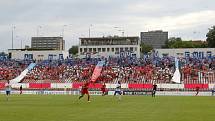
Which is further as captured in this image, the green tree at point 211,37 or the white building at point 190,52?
the green tree at point 211,37

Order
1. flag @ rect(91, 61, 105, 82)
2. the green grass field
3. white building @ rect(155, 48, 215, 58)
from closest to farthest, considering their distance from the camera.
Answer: the green grass field
flag @ rect(91, 61, 105, 82)
white building @ rect(155, 48, 215, 58)

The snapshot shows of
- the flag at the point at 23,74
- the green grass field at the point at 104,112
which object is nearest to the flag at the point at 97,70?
the flag at the point at 23,74

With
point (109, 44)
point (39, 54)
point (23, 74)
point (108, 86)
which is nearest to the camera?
point (108, 86)

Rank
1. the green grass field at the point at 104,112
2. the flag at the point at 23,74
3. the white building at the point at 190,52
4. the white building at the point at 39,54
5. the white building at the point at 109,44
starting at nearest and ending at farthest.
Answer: the green grass field at the point at 104,112, the flag at the point at 23,74, the white building at the point at 190,52, the white building at the point at 39,54, the white building at the point at 109,44

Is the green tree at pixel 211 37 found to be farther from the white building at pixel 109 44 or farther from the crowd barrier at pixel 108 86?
the crowd barrier at pixel 108 86

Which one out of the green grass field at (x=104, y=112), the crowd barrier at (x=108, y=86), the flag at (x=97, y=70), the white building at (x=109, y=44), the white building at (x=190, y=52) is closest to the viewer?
the green grass field at (x=104, y=112)

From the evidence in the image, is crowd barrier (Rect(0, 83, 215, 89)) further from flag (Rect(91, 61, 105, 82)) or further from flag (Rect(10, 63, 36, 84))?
flag (Rect(91, 61, 105, 82))

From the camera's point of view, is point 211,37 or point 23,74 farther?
point 211,37

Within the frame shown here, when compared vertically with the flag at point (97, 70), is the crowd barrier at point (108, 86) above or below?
below

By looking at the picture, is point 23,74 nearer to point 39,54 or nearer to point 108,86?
point 108,86

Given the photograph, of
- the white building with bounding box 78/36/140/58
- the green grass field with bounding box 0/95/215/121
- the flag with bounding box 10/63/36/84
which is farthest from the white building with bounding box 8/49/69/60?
the green grass field with bounding box 0/95/215/121

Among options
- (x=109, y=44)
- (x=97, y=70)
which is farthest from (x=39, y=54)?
(x=97, y=70)

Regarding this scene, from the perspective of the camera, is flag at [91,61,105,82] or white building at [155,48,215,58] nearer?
flag at [91,61,105,82]

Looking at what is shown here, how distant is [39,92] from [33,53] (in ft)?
177
